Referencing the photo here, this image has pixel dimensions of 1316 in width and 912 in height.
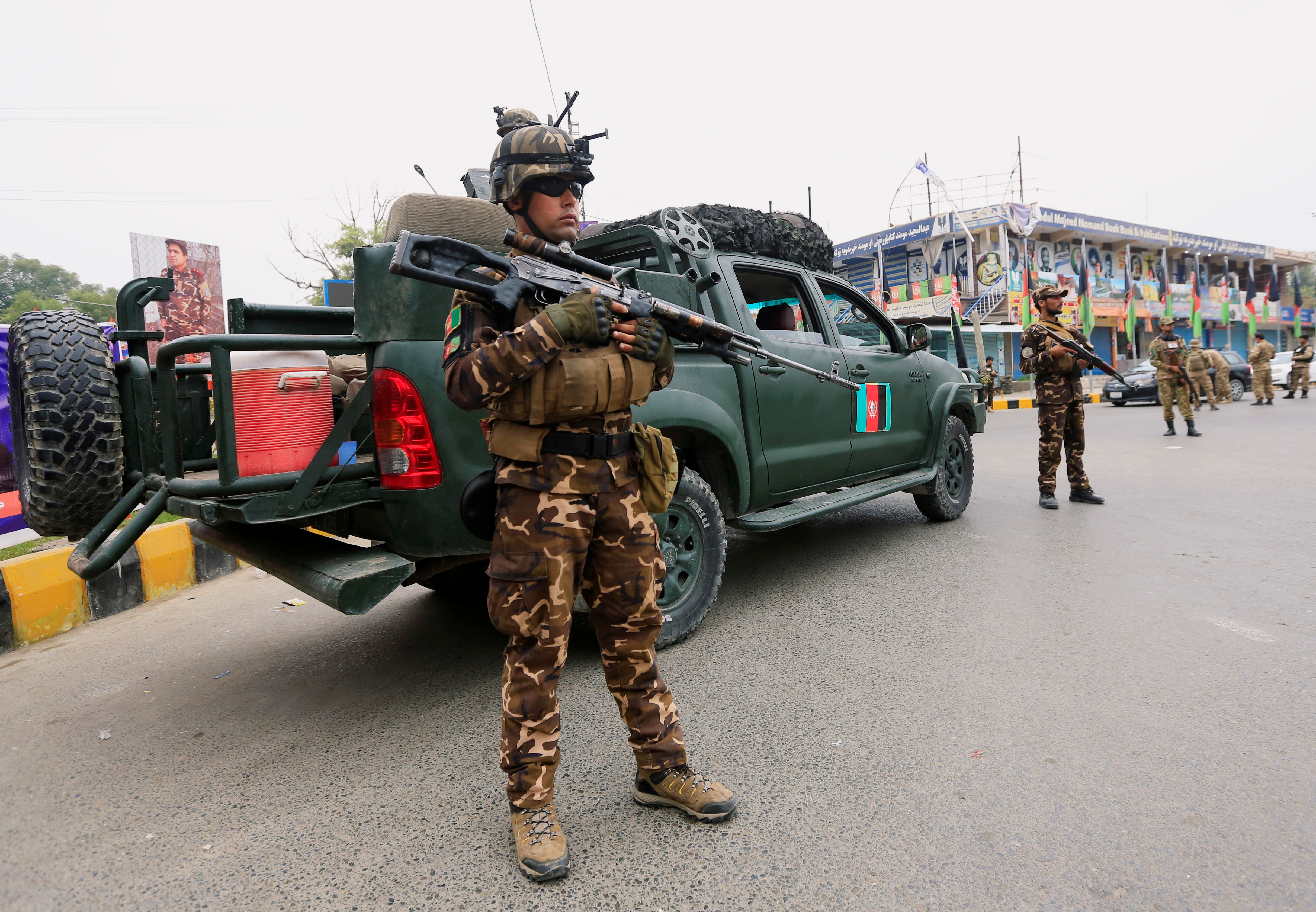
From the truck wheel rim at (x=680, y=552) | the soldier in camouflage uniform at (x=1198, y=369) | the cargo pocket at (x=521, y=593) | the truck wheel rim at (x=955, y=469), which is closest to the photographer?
the cargo pocket at (x=521, y=593)

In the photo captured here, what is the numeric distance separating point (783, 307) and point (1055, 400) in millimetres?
3160

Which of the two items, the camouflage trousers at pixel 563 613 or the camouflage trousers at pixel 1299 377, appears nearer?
the camouflage trousers at pixel 563 613

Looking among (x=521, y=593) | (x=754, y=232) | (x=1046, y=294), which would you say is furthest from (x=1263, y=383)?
(x=521, y=593)

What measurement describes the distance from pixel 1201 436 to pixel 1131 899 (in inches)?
446

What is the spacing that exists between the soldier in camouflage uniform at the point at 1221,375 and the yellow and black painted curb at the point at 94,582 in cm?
1960

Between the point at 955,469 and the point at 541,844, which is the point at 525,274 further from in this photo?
the point at 955,469

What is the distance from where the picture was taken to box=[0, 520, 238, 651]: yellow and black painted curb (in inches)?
151

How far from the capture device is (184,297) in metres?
12.4

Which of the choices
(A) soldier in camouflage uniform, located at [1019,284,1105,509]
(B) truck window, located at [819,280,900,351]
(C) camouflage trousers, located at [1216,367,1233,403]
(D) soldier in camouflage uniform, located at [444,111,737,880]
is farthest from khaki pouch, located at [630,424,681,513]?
(C) camouflage trousers, located at [1216,367,1233,403]

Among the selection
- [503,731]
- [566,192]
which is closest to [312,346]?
[566,192]

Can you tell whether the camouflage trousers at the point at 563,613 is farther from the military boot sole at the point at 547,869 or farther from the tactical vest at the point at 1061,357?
the tactical vest at the point at 1061,357

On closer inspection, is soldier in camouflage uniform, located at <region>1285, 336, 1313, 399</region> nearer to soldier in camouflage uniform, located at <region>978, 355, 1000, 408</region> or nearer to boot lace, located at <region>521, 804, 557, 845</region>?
soldier in camouflage uniform, located at <region>978, 355, 1000, 408</region>

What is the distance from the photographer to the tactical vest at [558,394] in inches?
76.2

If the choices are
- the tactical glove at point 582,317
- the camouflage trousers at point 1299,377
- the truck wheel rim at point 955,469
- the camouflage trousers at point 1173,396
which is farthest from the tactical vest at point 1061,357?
the camouflage trousers at point 1299,377
